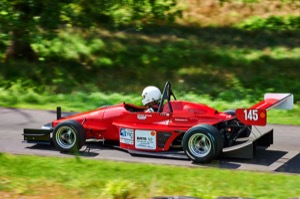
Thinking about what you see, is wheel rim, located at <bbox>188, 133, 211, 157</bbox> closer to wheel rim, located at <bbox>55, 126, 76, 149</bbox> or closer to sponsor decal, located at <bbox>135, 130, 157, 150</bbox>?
sponsor decal, located at <bbox>135, 130, 157, 150</bbox>

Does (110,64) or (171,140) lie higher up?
(110,64)

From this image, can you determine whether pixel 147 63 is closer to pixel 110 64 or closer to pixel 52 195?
pixel 110 64

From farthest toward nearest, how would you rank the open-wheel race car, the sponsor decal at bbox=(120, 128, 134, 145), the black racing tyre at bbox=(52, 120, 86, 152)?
the black racing tyre at bbox=(52, 120, 86, 152) → the sponsor decal at bbox=(120, 128, 134, 145) → the open-wheel race car

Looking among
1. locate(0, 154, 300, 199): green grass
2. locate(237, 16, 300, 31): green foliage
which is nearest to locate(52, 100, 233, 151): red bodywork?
locate(0, 154, 300, 199): green grass

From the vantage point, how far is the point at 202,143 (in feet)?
41.4

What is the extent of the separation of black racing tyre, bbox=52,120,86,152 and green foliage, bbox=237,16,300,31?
15.9 m

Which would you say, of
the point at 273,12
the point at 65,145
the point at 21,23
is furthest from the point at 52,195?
the point at 273,12

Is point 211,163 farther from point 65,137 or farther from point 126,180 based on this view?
point 65,137

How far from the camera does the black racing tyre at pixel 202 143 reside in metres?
12.3

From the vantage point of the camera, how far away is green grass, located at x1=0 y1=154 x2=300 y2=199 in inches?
406

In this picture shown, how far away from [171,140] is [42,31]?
31.7ft

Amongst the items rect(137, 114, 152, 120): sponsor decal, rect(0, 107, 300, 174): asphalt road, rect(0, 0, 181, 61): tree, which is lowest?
rect(0, 107, 300, 174): asphalt road

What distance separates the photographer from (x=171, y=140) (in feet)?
42.8

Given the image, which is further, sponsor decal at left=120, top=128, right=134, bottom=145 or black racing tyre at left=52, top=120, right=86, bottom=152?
black racing tyre at left=52, top=120, right=86, bottom=152
